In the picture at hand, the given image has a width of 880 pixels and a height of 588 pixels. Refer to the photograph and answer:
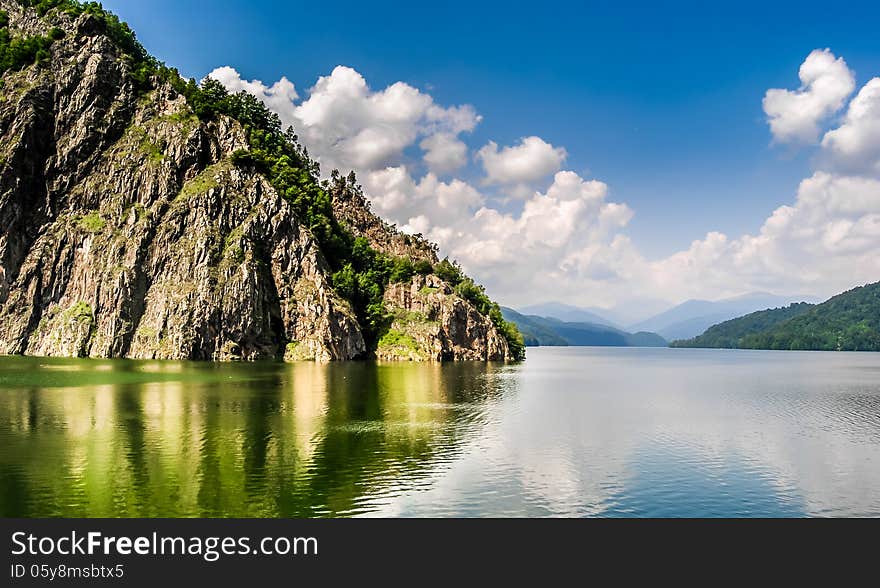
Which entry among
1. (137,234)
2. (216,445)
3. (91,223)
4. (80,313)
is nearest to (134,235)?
(137,234)

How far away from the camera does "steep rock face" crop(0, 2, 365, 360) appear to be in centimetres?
13938

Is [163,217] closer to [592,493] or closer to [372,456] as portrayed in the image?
[372,456]

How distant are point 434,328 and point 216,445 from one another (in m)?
131

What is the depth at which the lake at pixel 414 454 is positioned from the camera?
2845 centimetres

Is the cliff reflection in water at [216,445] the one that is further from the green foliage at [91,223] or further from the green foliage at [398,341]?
the green foliage at [398,341]

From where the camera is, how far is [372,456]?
3800cm

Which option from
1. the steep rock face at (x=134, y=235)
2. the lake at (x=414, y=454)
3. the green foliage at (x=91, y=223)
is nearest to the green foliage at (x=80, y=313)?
the steep rock face at (x=134, y=235)

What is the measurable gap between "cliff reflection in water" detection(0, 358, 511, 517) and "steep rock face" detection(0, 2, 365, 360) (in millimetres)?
63582

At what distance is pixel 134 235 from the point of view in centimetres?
14550

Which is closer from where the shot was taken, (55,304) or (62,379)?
(62,379)

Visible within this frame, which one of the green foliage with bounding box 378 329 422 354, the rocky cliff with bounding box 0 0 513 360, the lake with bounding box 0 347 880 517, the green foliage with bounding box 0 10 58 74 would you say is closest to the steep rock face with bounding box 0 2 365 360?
the rocky cliff with bounding box 0 0 513 360

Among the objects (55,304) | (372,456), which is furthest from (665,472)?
(55,304)

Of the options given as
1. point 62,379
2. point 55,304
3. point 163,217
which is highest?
point 163,217
